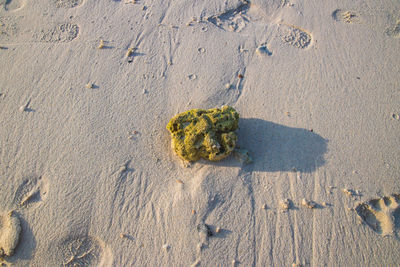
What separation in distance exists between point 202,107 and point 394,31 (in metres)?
3.16

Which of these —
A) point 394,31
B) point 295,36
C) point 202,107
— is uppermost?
point 394,31

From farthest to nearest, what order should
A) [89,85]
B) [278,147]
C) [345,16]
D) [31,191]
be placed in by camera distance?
[345,16]
[89,85]
[278,147]
[31,191]

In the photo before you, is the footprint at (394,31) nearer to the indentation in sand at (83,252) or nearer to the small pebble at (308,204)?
the small pebble at (308,204)

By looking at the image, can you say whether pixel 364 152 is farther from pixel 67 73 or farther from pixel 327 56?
pixel 67 73

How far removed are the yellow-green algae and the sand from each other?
0.63 ft

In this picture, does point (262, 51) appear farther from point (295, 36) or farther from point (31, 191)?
point (31, 191)

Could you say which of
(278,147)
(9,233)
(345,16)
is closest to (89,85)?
(9,233)

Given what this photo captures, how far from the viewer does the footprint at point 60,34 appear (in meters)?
3.76

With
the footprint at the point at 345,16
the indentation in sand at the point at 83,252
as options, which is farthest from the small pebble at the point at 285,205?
the footprint at the point at 345,16

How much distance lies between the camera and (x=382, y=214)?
2641 mm

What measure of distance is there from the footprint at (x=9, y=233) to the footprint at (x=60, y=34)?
7.96 ft

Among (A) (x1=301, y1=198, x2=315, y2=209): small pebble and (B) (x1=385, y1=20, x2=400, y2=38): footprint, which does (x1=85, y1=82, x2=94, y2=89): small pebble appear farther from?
(B) (x1=385, y1=20, x2=400, y2=38): footprint

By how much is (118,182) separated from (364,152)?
9.15ft

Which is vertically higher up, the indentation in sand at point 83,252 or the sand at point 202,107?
the sand at point 202,107
